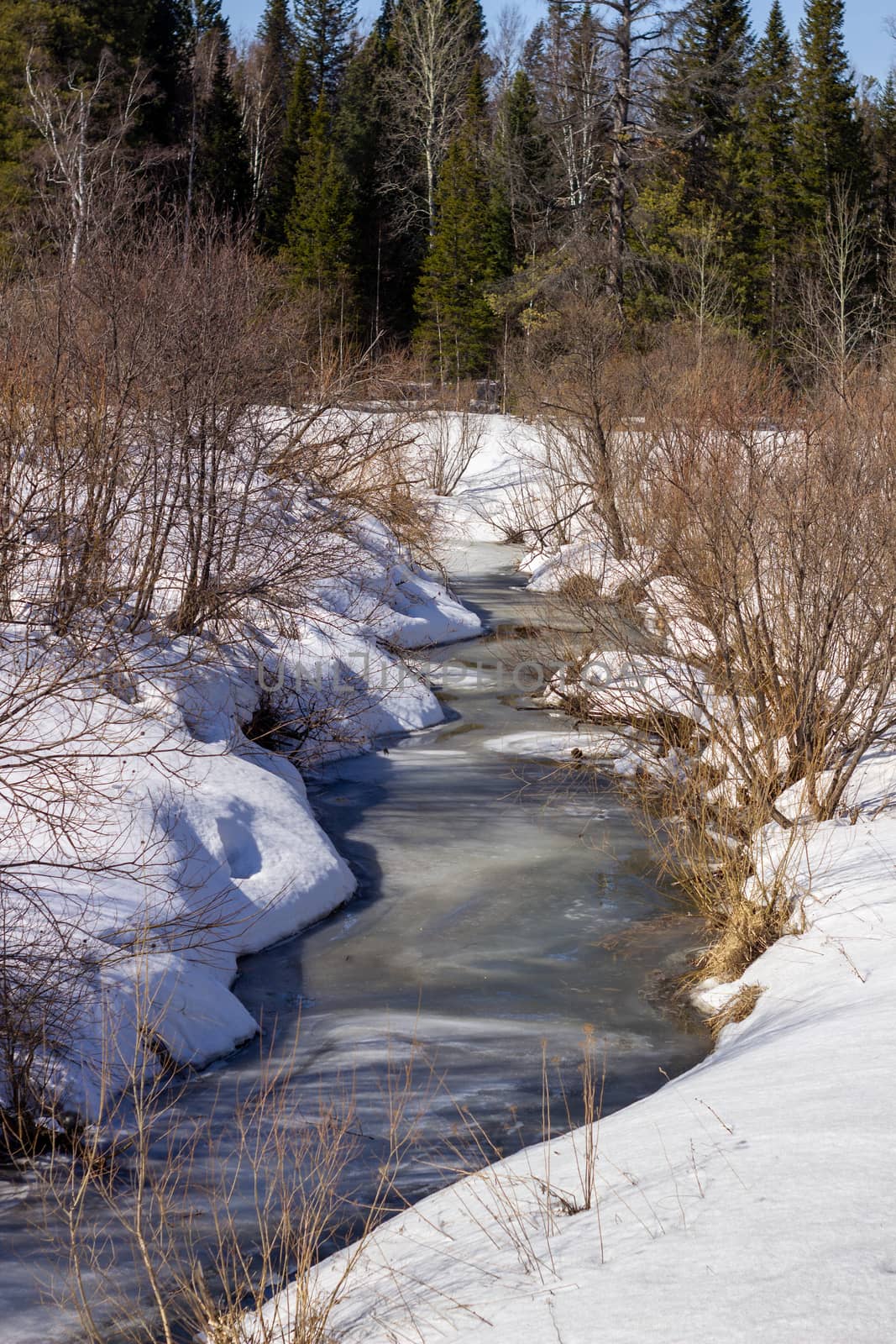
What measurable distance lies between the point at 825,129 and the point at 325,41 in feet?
69.8

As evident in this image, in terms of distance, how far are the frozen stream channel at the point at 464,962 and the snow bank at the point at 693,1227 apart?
942mm

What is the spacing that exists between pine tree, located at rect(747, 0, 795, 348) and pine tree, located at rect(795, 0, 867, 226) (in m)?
0.39

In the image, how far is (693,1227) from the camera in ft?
10.5

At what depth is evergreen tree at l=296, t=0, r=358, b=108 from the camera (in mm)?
47188

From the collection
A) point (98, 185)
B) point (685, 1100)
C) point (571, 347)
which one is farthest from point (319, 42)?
point (685, 1100)

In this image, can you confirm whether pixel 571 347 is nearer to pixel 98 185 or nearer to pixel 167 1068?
pixel 98 185

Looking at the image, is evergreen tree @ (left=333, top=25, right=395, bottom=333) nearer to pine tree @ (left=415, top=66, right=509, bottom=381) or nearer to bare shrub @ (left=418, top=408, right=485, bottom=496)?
pine tree @ (left=415, top=66, right=509, bottom=381)

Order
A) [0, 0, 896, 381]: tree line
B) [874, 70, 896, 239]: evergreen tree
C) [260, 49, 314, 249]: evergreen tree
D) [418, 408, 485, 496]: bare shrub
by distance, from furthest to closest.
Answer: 1. [260, 49, 314, 249]: evergreen tree
2. [874, 70, 896, 239]: evergreen tree
3. [0, 0, 896, 381]: tree line
4. [418, 408, 485, 496]: bare shrub

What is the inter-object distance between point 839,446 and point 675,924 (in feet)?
10.3

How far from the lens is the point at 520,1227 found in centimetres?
343

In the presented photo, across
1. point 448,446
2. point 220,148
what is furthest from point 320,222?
point 448,446

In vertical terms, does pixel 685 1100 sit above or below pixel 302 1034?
above

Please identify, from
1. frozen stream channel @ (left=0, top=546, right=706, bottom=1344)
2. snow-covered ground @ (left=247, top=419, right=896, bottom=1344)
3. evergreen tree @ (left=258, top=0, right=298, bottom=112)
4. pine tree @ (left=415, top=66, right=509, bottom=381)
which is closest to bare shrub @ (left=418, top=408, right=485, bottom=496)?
pine tree @ (left=415, top=66, right=509, bottom=381)

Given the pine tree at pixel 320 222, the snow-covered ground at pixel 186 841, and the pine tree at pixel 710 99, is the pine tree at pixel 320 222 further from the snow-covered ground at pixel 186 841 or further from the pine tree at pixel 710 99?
the snow-covered ground at pixel 186 841
